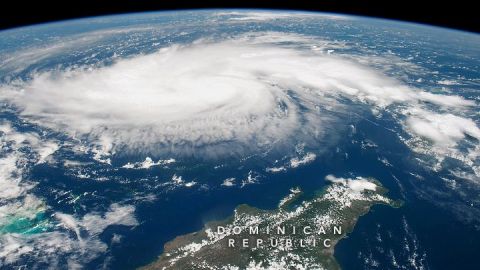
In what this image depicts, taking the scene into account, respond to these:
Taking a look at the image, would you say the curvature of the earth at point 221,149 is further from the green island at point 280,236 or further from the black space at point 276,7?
the black space at point 276,7

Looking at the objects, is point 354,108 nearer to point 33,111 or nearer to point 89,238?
point 89,238

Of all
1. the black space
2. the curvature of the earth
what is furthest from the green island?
the black space

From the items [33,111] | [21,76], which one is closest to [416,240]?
[33,111]

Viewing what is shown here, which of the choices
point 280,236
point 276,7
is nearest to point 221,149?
point 280,236

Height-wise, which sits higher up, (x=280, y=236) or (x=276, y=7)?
(x=276, y=7)

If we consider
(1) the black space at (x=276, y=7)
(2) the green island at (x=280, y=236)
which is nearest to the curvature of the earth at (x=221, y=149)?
(2) the green island at (x=280, y=236)

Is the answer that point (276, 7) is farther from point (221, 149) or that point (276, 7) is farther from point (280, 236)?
point (221, 149)
